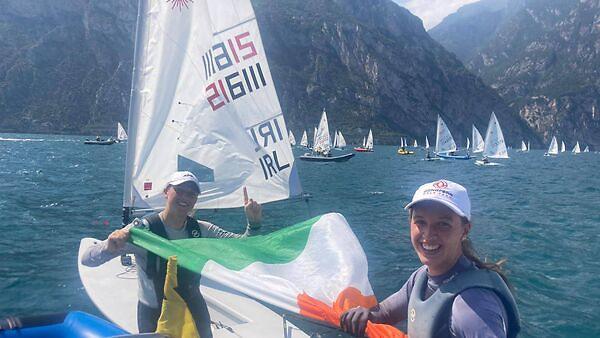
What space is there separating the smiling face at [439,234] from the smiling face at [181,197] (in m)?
3.10

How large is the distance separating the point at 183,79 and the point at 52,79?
21768cm

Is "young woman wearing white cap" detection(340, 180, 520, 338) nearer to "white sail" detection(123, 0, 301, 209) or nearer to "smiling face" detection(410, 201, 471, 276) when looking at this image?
A: "smiling face" detection(410, 201, 471, 276)

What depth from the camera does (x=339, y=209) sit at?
2628 cm

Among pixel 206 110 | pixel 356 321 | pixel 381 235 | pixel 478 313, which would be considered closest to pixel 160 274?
pixel 356 321

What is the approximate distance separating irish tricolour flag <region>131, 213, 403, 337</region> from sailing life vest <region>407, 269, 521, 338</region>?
168 centimetres

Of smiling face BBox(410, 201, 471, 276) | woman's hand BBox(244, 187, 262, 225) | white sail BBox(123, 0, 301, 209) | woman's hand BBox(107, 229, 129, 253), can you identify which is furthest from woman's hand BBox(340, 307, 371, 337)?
white sail BBox(123, 0, 301, 209)

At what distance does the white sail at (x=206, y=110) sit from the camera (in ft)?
28.3

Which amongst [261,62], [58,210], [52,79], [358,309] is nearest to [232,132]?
[261,62]

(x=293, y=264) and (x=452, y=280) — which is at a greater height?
(x=452, y=280)

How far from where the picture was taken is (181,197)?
574 centimetres

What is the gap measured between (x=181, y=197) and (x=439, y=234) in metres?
3.37

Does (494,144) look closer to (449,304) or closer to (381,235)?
(381,235)

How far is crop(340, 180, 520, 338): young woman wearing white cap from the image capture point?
2898mm

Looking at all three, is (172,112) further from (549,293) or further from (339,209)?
(339,209)
